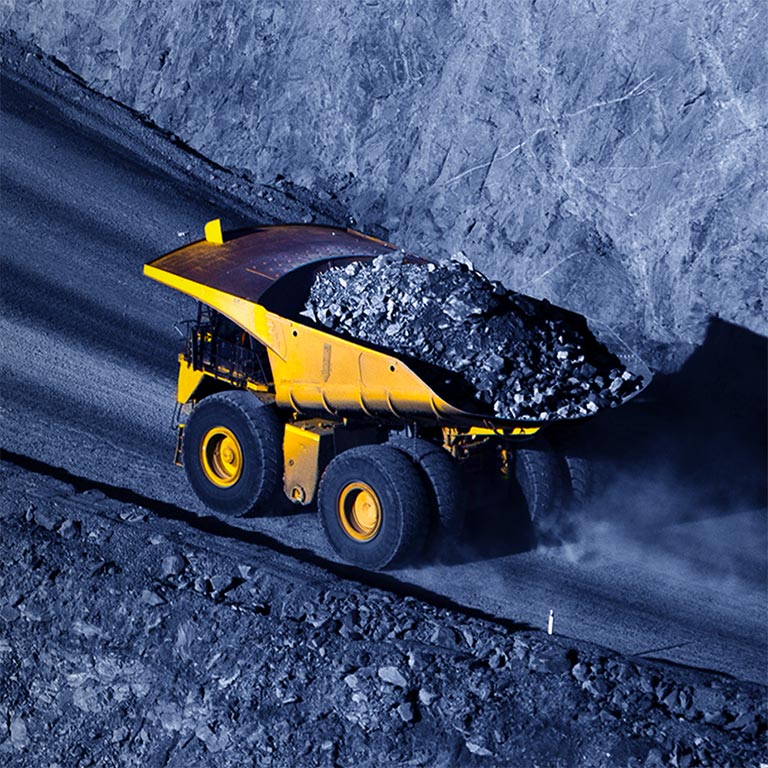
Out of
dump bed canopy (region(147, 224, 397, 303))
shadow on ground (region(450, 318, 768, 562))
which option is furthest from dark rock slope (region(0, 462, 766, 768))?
dump bed canopy (region(147, 224, 397, 303))

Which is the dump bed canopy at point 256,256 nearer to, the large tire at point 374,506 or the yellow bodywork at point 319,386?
the yellow bodywork at point 319,386

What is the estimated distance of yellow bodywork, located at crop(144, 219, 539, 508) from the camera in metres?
12.7

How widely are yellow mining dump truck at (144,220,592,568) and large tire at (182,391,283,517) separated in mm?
15

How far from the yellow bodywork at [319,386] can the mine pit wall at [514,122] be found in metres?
7.07

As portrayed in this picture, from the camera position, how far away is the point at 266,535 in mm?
14141

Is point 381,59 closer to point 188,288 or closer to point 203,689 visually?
point 188,288

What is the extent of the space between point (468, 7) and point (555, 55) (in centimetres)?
227

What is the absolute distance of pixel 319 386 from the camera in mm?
13445

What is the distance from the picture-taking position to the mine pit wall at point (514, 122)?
A: 765 inches

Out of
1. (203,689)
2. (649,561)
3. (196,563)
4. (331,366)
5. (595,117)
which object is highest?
(595,117)

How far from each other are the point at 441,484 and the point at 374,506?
2.43 feet

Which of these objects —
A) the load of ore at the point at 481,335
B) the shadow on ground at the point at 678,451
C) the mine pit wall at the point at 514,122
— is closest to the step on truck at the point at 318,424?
the load of ore at the point at 481,335

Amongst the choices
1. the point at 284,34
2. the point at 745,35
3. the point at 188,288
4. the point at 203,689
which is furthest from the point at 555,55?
the point at 203,689

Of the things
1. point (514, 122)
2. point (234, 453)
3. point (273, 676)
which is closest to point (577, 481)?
point (234, 453)
